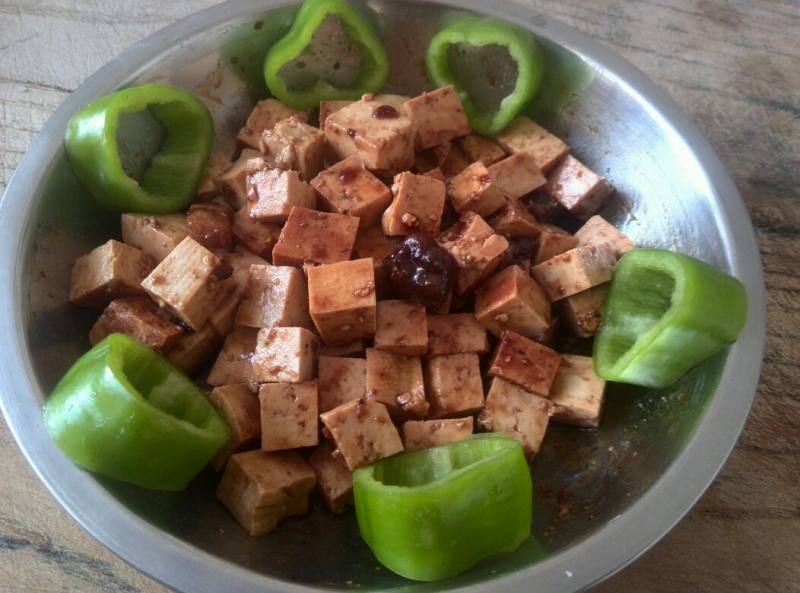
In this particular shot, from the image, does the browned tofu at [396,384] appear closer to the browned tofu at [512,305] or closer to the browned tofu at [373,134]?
the browned tofu at [512,305]

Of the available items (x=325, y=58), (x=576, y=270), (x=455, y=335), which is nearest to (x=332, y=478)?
(x=455, y=335)

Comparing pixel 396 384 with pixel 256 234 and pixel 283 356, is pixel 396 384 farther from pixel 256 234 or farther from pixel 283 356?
pixel 256 234

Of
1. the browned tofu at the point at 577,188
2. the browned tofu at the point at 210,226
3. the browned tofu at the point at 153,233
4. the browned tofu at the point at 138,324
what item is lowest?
the browned tofu at the point at 577,188

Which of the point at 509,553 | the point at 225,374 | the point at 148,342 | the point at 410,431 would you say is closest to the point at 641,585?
the point at 509,553

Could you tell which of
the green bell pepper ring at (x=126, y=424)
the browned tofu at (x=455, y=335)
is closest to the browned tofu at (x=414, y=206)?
the browned tofu at (x=455, y=335)

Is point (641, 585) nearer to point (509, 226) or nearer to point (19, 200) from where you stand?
point (509, 226)

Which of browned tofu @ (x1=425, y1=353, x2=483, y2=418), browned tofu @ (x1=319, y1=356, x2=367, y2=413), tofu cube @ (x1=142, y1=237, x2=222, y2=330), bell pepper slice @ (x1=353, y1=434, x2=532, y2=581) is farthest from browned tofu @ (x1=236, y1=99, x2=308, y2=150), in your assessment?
bell pepper slice @ (x1=353, y1=434, x2=532, y2=581)
